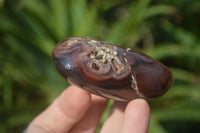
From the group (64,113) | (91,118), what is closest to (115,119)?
(91,118)

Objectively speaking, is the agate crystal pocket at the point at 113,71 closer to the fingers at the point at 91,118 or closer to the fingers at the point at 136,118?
the fingers at the point at 136,118

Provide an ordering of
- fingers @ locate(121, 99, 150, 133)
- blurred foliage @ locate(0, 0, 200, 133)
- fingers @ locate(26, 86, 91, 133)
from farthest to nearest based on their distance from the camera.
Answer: blurred foliage @ locate(0, 0, 200, 133)
fingers @ locate(26, 86, 91, 133)
fingers @ locate(121, 99, 150, 133)

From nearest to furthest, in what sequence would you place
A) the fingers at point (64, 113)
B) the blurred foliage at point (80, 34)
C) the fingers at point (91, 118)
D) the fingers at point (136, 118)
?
the fingers at point (136, 118)
the fingers at point (64, 113)
the fingers at point (91, 118)
the blurred foliage at point (80, 34)

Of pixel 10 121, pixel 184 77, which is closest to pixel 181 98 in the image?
pixel 184 77

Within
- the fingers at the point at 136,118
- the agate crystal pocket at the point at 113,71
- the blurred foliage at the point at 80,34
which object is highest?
the agate crystal pocket at the point at 113,71

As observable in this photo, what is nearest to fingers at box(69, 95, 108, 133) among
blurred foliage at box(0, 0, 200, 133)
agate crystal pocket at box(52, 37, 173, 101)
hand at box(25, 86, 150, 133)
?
hand at box(25, 86, 150, 133)

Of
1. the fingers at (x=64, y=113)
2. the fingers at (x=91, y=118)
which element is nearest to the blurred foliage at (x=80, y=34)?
the fingers at (x=91, y=118)

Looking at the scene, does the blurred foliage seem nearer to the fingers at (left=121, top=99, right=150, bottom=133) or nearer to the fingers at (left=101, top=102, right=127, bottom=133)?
the fingers at (left=101, top=102, right=127, bottom=133)
